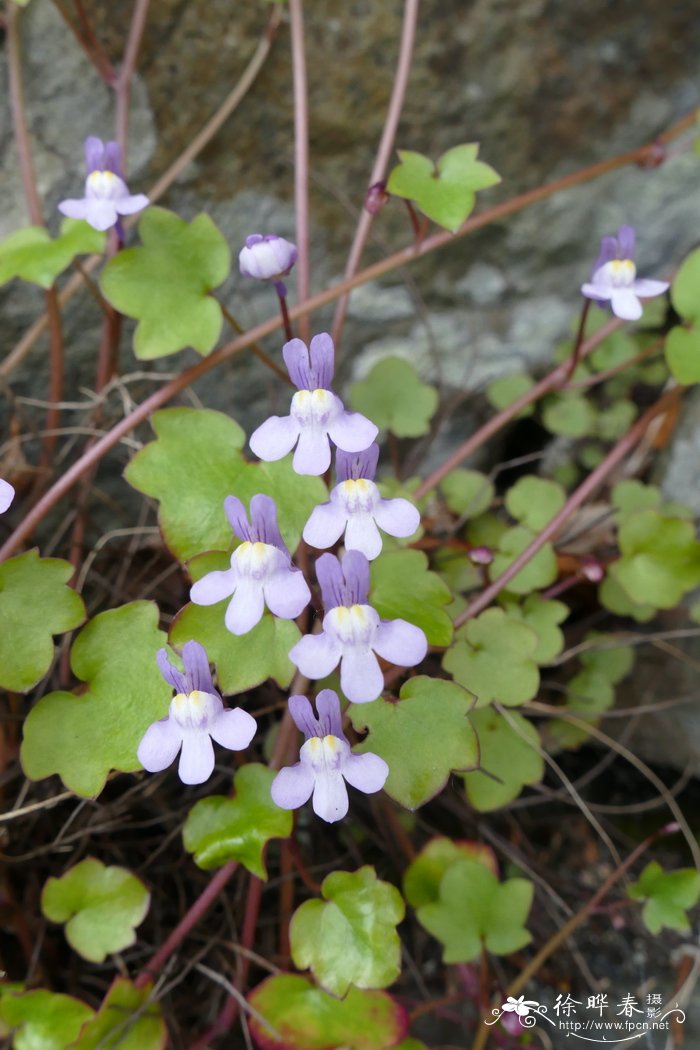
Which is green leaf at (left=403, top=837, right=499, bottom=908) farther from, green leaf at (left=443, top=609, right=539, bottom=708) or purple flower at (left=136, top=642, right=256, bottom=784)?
purple flower at (left=136, top=642, right=256, bottom=784)

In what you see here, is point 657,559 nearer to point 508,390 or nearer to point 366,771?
point 508,390

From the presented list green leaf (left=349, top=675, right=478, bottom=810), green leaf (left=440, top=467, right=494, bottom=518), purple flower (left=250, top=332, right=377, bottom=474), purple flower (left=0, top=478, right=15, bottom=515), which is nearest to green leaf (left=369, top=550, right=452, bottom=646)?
green leaf (left=349, top=675, right=478, bottom=810)

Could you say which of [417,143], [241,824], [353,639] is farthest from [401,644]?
[417,143]

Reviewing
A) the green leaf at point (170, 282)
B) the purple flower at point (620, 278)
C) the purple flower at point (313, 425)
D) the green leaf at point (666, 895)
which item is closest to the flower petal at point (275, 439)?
the purple flower at point (313, 425)

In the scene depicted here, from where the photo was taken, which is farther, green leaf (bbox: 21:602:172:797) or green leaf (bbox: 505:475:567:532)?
green leaf (bbox: 505:475:567:532)

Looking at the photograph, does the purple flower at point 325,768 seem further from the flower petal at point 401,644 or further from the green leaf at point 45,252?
the green leaf at point 45,252

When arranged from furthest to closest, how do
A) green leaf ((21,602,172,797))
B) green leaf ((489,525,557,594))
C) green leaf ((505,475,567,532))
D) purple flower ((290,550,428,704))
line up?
green leaf ((505,475,567,532)) → green leaf ((489,525,557,594)) → green leaf ((21,602,172,797)) → purple flower ((290,550,428,704))
